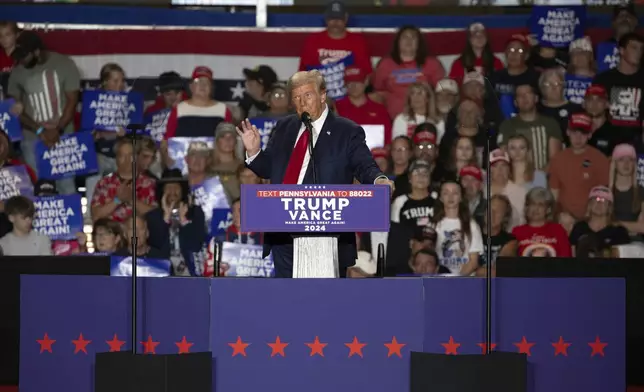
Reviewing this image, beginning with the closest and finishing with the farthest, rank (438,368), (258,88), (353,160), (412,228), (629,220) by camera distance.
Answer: (438,368) → (353,160) → (412,228) → (629,220) → (258,88)

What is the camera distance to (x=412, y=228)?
9828 mm

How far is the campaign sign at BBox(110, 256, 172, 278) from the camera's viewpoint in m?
8.77

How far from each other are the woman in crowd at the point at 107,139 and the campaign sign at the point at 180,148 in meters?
0.53

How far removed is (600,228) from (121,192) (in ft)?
13.7

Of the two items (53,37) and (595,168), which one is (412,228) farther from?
(53,37)

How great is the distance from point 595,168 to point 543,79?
1022 millimetres

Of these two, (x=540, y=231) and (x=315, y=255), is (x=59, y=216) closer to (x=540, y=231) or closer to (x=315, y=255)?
(x=540, y=231)

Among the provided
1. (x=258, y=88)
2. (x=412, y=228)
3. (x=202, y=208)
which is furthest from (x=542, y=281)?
(x=258, y=88)

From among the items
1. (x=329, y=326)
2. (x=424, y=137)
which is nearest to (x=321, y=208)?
(x=329, y=326)

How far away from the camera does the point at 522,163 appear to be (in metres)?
10.5

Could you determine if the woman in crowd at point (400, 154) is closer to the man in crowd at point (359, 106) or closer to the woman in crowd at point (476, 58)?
the man in crowd at point (359, 106)

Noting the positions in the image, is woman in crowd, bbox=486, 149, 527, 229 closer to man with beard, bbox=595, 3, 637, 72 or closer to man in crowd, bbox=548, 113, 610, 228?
man in crowd, bbox=548, 113, 610, 228

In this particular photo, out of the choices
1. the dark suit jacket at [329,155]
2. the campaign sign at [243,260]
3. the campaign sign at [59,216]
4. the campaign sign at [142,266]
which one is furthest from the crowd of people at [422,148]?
the dark suit jacket at [329,155]

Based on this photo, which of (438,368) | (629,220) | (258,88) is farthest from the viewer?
(258,88)
